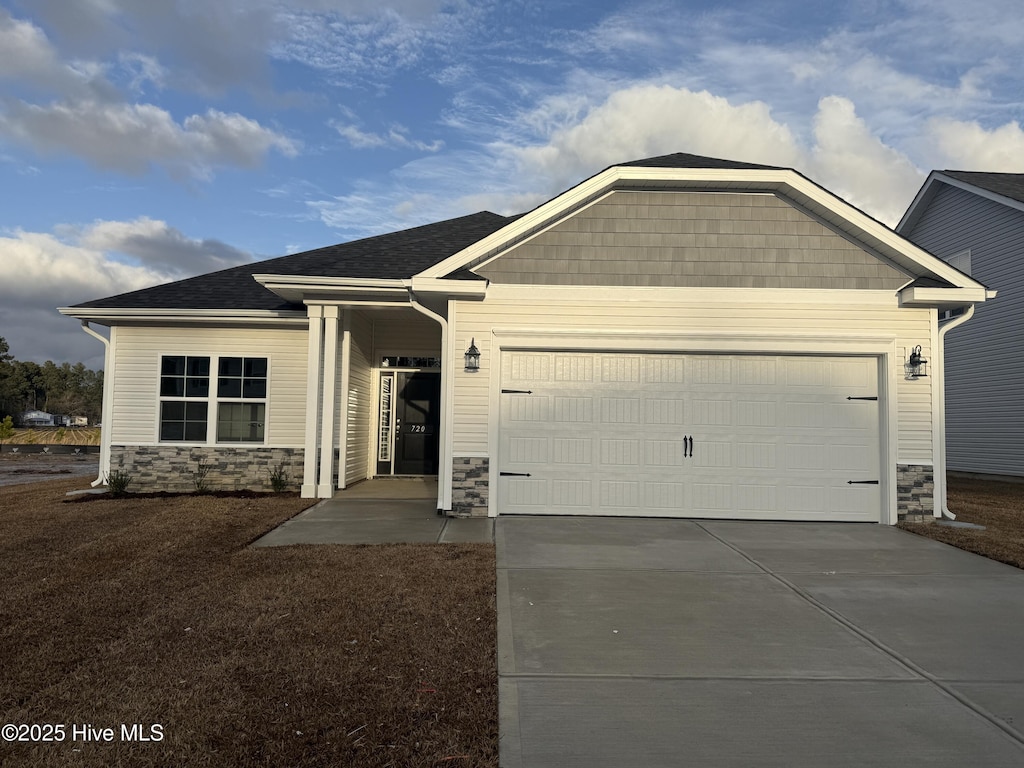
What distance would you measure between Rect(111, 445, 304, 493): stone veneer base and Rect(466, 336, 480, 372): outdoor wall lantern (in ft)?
13.9

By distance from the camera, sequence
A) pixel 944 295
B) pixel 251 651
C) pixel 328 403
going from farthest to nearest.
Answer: pixel 328 403 → pixel 944 295 → pixel 251 651

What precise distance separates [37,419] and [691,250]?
280 ft

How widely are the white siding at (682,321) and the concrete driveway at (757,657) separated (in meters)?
2.33

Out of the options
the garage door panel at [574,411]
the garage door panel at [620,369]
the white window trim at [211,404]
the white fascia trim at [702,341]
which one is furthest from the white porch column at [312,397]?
the garage door panel at [620,369]

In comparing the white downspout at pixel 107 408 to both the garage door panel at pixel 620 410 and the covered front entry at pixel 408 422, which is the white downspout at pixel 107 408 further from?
the garage door panel at pixel 620 410

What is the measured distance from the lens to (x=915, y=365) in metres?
8.97

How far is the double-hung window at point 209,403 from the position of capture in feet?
38.6

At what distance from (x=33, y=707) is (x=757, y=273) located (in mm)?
8586

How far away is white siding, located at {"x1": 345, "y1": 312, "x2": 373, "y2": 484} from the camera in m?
12.1

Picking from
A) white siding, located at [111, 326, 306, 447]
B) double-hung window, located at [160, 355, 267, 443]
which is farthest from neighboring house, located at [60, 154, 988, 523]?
double-hung window, located at [160, 355, 267, 443]

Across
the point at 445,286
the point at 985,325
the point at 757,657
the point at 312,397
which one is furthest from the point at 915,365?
the point at 985,325

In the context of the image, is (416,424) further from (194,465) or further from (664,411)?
(664,411)

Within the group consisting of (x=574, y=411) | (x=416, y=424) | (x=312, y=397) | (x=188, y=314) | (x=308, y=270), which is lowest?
(x=416, y=424)

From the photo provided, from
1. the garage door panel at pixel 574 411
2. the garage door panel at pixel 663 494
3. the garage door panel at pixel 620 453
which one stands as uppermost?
the garage door panel at pixel 574 411
